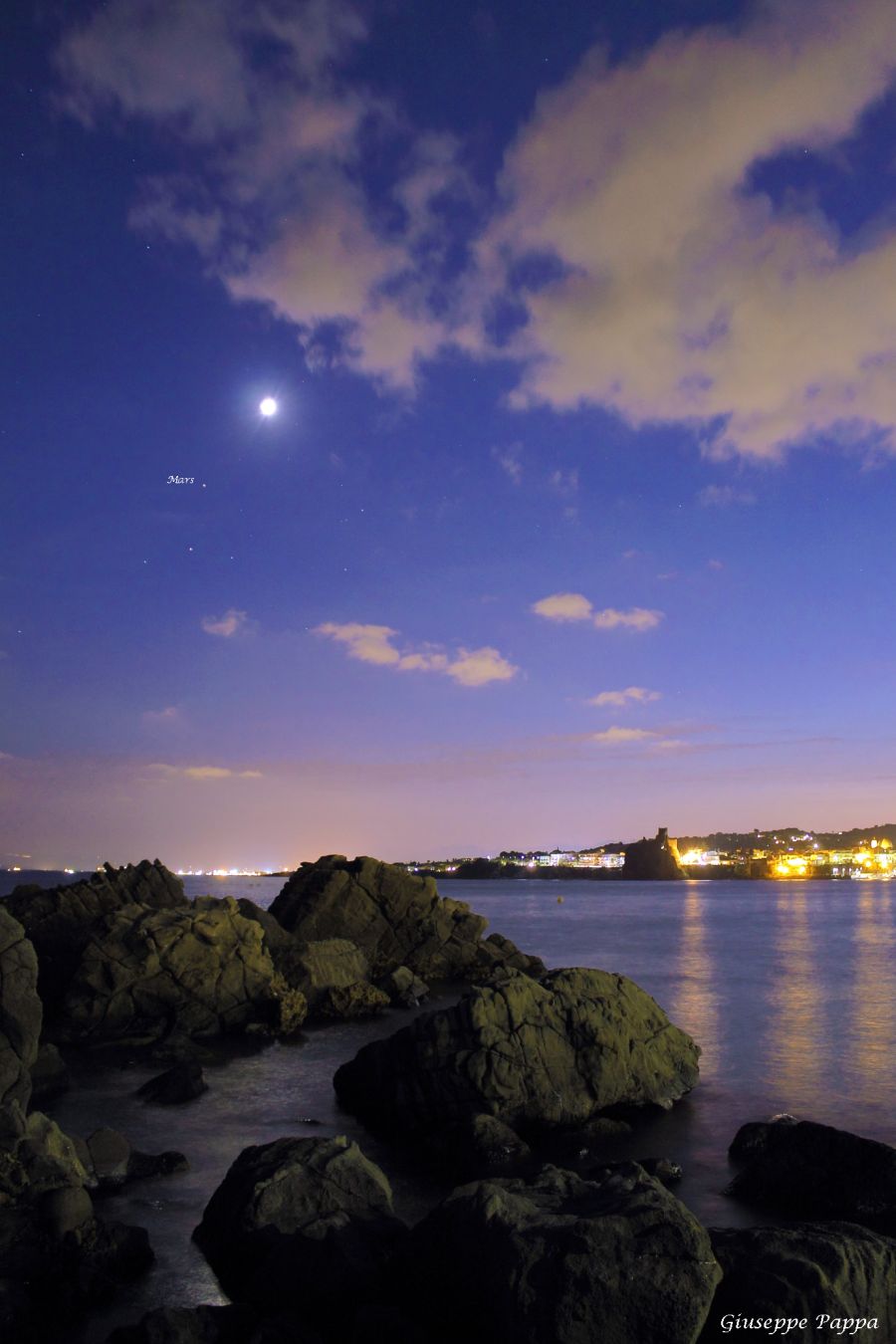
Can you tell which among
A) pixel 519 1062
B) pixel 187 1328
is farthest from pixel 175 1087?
pixel 187 1328

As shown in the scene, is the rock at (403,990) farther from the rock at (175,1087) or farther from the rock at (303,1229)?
the rock at (303,1229)

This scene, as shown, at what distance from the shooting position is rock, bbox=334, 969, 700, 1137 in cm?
1950

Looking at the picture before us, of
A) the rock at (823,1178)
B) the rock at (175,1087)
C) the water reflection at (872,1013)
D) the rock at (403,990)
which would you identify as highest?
the rock at (823,1178)

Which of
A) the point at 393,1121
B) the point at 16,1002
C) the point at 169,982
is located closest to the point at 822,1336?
the point at 393,1121

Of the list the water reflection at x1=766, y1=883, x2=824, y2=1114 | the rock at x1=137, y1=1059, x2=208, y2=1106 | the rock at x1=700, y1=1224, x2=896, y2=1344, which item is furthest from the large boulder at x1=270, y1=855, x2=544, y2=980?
the rock at x1=700, y1=1224, x2=896, y2=1344

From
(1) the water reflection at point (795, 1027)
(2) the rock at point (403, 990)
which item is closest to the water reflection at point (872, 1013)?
(1) the water reflection at point (795, 1027)

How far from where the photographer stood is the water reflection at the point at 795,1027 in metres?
26.7

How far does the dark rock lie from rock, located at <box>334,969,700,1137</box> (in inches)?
401

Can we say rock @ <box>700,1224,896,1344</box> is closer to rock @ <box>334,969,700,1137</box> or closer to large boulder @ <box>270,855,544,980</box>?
rock @ <box>334,969,700,1137</box>

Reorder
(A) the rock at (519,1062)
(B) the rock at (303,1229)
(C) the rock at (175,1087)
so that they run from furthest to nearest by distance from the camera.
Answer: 1. (C) the rock at (175,1087)
2. (A) the rock at (519,1062)
3. (B) the rock at (303,1229)

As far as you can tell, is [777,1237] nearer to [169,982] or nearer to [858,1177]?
[858,1177]

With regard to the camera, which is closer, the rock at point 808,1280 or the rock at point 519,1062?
the rock at point 808,1280

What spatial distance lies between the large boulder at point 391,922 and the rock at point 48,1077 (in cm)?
2326

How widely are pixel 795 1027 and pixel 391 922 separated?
69.7 feet
